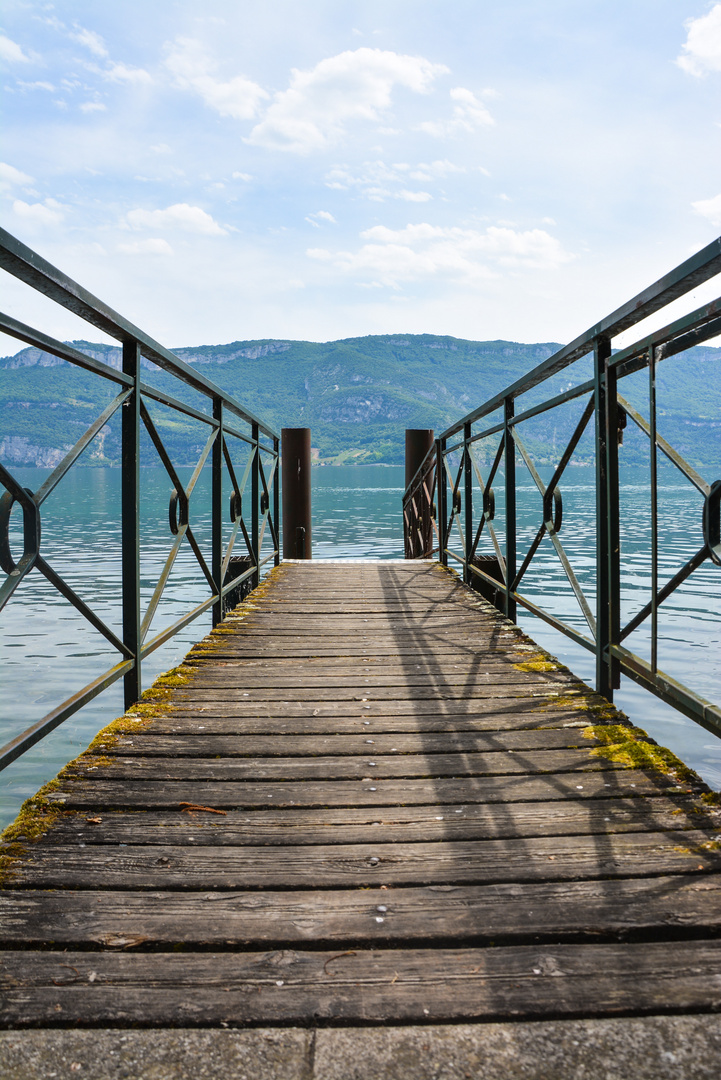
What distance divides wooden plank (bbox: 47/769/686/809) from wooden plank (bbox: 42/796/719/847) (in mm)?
41

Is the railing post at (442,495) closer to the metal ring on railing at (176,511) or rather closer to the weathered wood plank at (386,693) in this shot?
the metal ring on railing at (176,511)

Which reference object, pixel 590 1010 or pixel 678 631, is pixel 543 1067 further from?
pixel 678 631

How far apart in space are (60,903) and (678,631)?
9.40m

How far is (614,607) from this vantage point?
2596 millimetres

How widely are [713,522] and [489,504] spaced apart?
9.68ft

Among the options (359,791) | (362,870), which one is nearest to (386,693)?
(359,791)

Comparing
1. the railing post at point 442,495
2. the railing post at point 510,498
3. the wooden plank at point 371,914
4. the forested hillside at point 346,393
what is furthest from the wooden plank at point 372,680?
the forested hillside at point 346,393

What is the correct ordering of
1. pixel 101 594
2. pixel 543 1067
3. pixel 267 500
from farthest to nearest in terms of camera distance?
1. pixel 101 594
2. pixel 267 500
3. pixel 543 1067

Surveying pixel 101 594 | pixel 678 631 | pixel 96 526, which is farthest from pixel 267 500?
pixel 96 526

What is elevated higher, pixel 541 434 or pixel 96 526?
pixel 541 434

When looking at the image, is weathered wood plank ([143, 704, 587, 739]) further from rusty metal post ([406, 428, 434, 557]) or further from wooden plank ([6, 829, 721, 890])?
rusty metal post ([406, 428, 434, 557])

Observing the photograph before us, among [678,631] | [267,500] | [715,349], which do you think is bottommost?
[678,631]

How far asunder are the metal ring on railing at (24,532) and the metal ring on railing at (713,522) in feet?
5.78

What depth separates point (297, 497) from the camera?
8789mm
